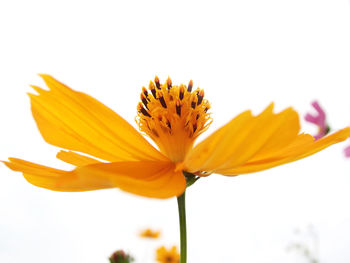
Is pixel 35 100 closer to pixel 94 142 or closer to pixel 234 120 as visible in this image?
pixel 94 142

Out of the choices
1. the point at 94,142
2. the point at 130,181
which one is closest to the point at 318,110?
the point at 94,142

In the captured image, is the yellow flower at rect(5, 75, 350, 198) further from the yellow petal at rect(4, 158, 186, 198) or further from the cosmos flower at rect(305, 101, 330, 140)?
the cosmos flower at rect(305, 101, 330, 140)

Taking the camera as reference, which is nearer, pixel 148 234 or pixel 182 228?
pixel 182 228

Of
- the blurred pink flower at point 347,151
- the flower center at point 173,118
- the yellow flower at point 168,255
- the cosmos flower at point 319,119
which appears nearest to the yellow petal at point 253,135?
the flower center at point 173,118

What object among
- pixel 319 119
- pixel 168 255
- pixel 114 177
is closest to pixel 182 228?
pixel 114 177

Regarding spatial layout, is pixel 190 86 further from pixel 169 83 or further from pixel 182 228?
pixel 182 228

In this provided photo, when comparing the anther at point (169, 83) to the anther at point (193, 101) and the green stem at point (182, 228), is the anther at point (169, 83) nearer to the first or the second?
the anther at point (193, 101)

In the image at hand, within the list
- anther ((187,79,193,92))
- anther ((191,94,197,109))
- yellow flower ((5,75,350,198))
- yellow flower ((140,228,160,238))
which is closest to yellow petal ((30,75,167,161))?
yellow flower ((5,75,350,198))
